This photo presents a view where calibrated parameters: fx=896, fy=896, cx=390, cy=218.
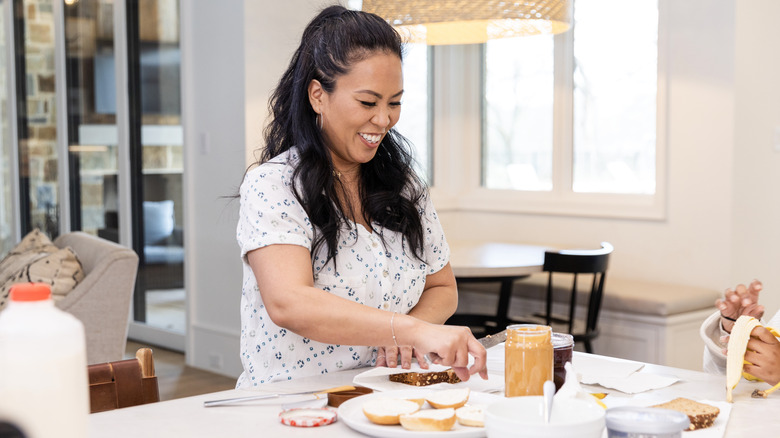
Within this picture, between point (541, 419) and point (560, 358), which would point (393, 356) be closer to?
point (560, 358)

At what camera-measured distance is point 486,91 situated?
5.30 m

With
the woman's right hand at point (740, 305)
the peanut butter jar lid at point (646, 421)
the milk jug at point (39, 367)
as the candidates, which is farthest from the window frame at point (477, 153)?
the milk jug at point (39, 367)

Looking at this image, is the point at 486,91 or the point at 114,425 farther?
the point at 486,91

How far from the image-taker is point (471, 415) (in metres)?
1.19

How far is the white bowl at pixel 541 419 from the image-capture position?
95cm

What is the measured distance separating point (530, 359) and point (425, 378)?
254 mm

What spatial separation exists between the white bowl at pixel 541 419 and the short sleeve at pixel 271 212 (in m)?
0.62

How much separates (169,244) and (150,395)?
3.90m

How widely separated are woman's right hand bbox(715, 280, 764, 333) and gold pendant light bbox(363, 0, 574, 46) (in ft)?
6.20

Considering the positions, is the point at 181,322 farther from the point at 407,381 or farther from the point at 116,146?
the point at 407,381

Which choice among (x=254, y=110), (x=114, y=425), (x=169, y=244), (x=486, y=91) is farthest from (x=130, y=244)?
(x=114, y=425)

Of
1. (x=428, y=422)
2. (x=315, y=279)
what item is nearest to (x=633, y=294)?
(x=315, y=279)

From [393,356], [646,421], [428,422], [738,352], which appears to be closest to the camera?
[646,421]

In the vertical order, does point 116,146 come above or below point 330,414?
above
